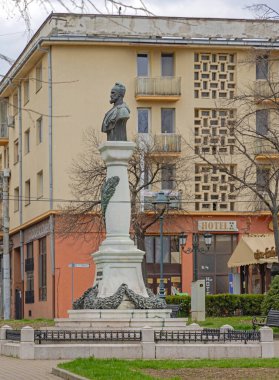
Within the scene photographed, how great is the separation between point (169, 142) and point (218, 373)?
122 feet

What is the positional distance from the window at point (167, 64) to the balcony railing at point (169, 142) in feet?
11.6

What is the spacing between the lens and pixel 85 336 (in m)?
24.5

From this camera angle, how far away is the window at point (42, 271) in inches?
2210

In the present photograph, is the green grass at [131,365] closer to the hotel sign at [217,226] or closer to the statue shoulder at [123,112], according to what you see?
the statue shoulder at [123,112]

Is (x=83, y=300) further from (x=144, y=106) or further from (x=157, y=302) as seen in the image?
(x=144, y=106)

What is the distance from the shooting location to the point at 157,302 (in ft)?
88.3

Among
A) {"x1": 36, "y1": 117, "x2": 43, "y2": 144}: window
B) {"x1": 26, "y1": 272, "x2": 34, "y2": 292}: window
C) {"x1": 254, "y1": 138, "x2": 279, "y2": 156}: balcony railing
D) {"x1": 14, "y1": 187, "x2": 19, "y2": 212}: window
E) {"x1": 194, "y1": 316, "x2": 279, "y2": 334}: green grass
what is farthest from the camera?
{"x1": 14, "y1": 187, "x2": 19, "y2": 212}: window

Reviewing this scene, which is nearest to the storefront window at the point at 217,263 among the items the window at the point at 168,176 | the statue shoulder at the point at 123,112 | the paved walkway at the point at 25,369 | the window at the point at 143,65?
the window at the point at 168,176

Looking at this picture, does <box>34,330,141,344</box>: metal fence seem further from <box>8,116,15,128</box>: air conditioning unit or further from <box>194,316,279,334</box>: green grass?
<box>8,116,15,128</box>: air conditioning unit

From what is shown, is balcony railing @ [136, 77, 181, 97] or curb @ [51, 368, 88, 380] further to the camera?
balcony railing @ [136, 77, 181, 97]

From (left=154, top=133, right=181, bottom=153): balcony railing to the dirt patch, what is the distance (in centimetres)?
3555

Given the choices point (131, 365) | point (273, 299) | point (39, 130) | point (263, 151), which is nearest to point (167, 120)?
point (263, 151)

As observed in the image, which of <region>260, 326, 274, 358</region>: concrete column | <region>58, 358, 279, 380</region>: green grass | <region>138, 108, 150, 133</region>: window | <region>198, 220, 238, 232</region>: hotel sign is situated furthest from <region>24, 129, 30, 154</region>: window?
<region>58, 358, 279, 380</region>: green grass

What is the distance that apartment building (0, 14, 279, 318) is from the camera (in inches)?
2130
